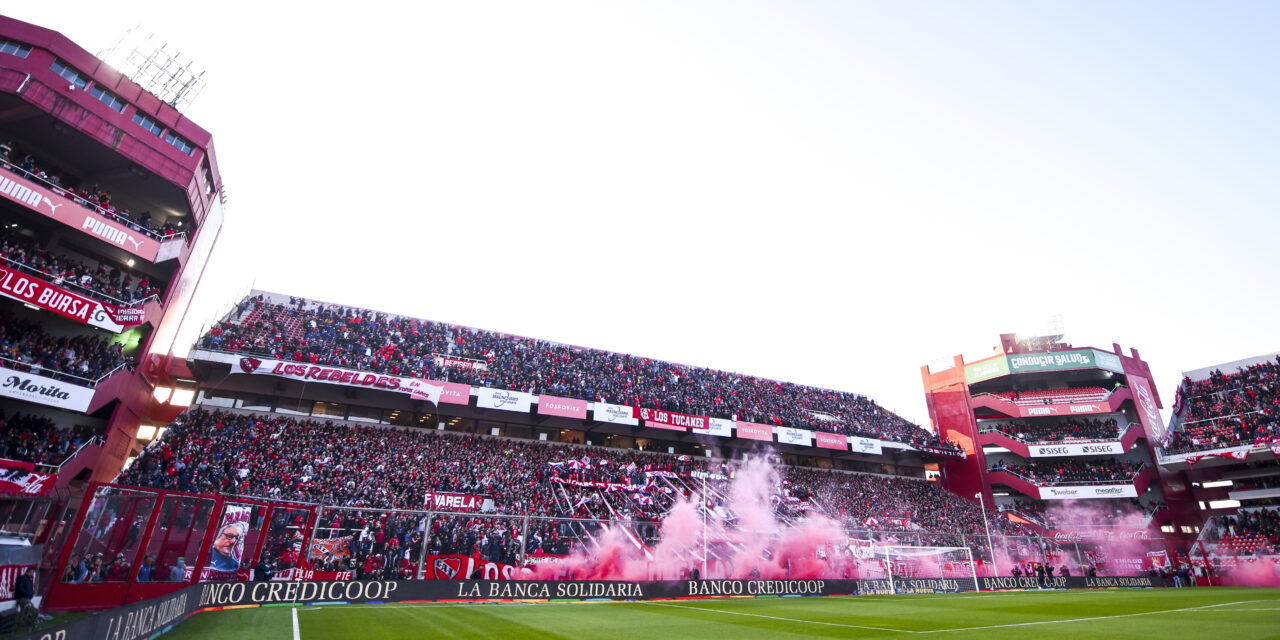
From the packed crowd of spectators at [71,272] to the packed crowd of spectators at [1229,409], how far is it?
214ft

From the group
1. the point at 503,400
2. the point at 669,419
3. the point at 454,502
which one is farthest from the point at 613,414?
the point at 454,502

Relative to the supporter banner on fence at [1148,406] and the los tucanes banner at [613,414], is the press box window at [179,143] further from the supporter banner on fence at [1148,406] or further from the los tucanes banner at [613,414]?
the supporter banner on fence at [1148,406]

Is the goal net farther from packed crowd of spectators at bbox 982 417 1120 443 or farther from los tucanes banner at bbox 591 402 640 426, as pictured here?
packed crowd of spectators at bbox 982 417 1120 443

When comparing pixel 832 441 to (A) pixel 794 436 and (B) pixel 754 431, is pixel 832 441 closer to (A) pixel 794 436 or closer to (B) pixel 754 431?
(A) pixel 794 436

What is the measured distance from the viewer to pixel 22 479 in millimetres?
18797

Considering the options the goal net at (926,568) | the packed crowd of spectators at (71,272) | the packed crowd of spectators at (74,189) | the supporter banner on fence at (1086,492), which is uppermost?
the packed crowd of spectators at (74,189)

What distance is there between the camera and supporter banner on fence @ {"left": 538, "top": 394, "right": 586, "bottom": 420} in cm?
3344

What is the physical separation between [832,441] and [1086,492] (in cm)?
1906

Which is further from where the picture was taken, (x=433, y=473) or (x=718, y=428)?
(x=718, y=428)

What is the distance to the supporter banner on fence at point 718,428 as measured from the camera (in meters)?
37.2

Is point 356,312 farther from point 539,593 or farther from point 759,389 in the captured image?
point 759,389

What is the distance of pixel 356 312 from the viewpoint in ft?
121

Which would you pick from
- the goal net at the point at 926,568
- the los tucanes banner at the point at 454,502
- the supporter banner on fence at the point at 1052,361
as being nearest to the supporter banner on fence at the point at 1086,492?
the supporter banner on fence at the point at 1052,361

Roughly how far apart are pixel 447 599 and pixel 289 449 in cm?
1446
